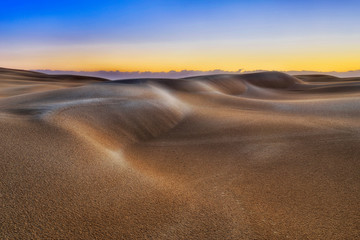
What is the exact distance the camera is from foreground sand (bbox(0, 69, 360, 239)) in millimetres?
2506

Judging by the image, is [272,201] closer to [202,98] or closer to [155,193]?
[155,193]

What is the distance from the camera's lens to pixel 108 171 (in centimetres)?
366

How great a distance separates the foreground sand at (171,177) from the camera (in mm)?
2506

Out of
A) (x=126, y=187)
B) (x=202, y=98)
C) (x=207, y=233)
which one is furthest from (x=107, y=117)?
(x=202, y=98)

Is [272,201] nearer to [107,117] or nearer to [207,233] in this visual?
[207,233]

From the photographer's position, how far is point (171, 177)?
3.88 metres

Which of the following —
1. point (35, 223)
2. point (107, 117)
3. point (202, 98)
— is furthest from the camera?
point (202, 98)

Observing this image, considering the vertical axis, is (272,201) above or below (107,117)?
below

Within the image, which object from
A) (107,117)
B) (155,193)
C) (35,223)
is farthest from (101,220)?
(107,117)

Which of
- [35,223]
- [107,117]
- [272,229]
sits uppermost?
[107,117]

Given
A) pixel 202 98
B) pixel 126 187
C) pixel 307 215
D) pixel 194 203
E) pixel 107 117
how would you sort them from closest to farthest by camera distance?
pixel 307 215 → pixel 194 203 → pixel 126 187 → pixel 107 117 → pixel 202 98

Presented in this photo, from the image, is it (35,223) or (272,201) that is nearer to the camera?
(35,223)

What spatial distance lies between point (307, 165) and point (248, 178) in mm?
1153

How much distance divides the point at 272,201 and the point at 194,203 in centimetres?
102
